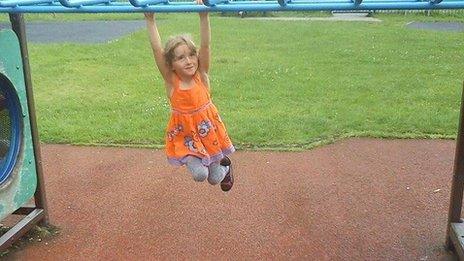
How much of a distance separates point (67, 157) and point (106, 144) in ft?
1.57

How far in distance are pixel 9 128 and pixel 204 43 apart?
5.44ft

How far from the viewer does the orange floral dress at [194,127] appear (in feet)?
10.3

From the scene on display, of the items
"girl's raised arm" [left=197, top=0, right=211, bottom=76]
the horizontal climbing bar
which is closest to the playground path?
"girl's raised arm" [left=197, top=0, right=211, bottom=76]

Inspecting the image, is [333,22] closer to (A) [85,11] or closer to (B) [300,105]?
(B) [300,105]

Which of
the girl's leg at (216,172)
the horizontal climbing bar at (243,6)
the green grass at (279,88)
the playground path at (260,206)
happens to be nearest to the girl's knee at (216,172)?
the girl's leg at (216,172)

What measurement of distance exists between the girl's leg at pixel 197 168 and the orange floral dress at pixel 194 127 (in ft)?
0.07

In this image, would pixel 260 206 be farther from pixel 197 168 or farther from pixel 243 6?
pixel 243 6

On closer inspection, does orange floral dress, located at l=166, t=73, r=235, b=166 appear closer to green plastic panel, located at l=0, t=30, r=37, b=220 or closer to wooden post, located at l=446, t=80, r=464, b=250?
green plastic panel, located at l=0, t=30, r=37, b=220

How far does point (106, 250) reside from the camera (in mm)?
3986

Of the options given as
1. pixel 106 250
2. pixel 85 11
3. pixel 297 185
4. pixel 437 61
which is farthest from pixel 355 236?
pixel 437 61

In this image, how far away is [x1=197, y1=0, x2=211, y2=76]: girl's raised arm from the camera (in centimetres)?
290

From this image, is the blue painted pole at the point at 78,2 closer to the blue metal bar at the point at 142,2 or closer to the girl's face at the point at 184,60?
the blue metal bar at the point at 142,2

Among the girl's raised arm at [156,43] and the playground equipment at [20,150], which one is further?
the playground equipment at [20,150]

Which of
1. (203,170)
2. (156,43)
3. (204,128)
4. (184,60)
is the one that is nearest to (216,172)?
(203,170)
